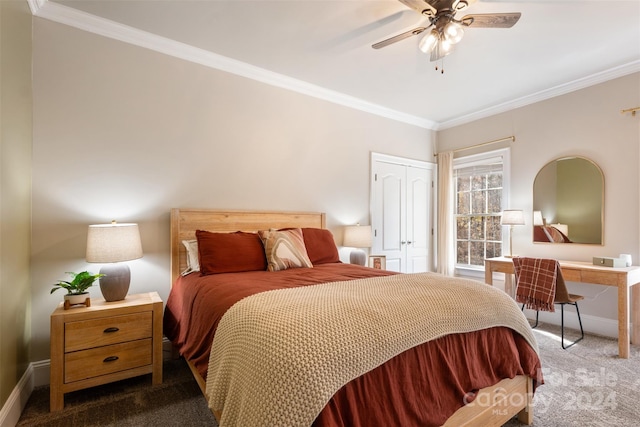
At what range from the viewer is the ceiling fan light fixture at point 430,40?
2.12 metres

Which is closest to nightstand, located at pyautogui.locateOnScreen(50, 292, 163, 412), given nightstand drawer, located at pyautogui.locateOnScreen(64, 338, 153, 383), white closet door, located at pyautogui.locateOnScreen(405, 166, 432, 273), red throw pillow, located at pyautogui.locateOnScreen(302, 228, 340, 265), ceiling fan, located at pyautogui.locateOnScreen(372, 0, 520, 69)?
nightstand drawer, located at pyautogui.locateOnScreen(64, 338, 153, 383)

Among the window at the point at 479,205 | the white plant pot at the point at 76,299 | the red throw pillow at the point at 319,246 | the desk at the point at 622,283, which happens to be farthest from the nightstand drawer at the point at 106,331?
the window at the point at 479,205

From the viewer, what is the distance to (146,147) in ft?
8.53

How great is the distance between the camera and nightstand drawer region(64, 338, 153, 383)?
1.88 meters

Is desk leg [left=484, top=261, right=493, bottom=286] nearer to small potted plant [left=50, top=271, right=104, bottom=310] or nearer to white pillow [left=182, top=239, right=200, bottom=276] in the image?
white pillow [left=182, top=239, right=200, bottom=276]

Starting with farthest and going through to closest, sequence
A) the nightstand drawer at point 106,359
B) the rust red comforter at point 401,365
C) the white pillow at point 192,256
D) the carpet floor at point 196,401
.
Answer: the white pillow at point 192,256
the nightstand drawer at point 106,359
the carpet floor at point 196,401
the rust red comforter at point 401,365

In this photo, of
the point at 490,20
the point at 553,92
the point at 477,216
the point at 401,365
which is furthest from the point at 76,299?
the point at 553,92

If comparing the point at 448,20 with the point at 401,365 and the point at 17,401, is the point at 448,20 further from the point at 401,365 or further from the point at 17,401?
the point at 17,401

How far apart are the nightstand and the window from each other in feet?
13.1

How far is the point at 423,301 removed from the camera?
1467mm

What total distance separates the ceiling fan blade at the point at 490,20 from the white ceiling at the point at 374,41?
11.6 inches

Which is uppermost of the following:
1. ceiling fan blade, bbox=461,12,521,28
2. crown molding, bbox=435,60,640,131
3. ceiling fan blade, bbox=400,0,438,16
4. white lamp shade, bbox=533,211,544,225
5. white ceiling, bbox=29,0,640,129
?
white ceiling, bbox=29,0,640,129

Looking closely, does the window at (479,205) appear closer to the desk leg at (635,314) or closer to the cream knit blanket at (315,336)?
the desk leg at (635,314)

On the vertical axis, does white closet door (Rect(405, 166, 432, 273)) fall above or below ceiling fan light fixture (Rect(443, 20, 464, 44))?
below
